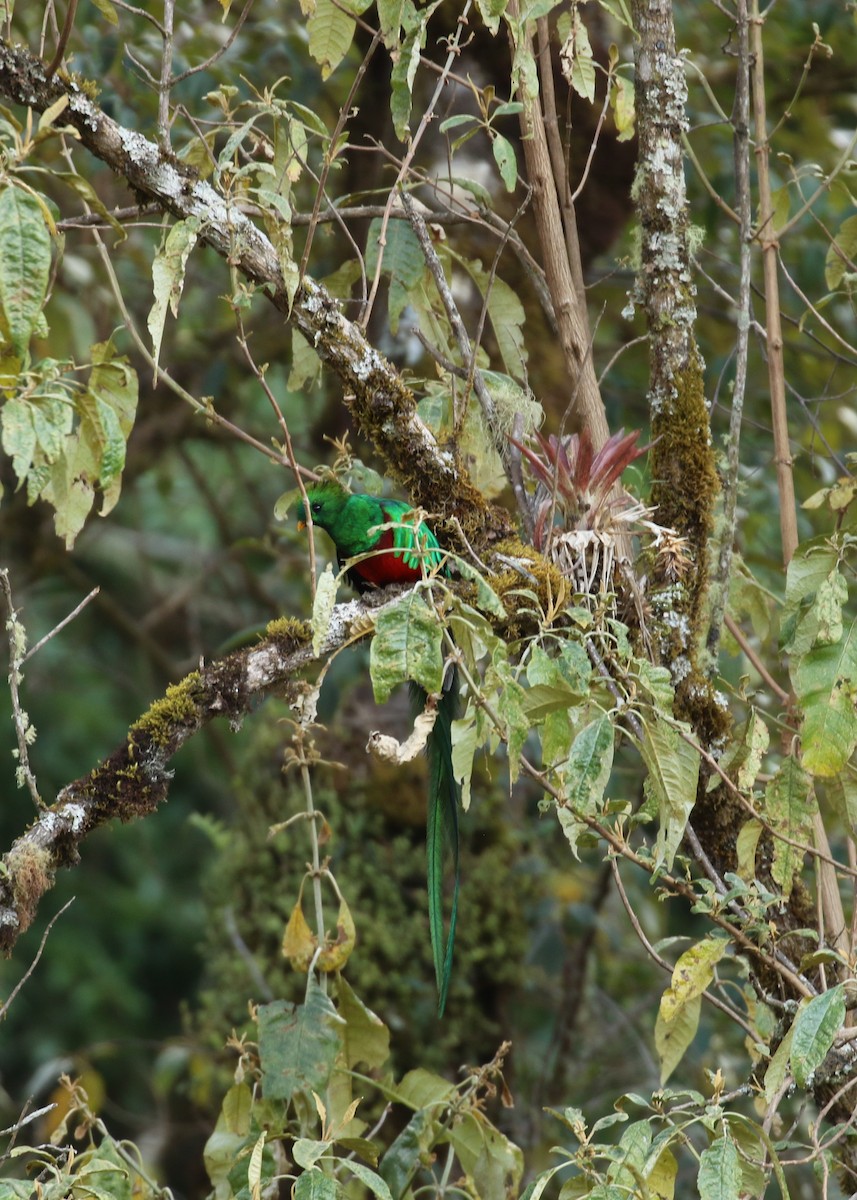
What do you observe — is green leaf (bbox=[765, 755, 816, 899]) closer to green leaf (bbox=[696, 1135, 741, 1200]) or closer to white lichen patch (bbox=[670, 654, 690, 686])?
white lichen patch (bbox=[670, 654, 690, 686])

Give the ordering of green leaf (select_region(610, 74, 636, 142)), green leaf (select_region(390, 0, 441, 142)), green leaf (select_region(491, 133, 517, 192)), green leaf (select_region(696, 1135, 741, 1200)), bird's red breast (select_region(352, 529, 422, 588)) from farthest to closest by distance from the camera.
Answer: bird's red breast (select_region(352, 529, 422, 588)) < green leaf (select_region(610, 74, 636, 142)) < green leaf (select_region(491, 133, 517, 192)) < green leaf (select_region(390, 0, 441, 142)) < green leaf (select_region(696, 1135, 741, 1200))

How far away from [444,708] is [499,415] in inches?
23.0

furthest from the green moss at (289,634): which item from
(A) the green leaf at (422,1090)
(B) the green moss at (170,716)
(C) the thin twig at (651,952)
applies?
(A) the green leaf at (422,1090)

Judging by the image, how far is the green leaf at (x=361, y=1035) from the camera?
2188mm

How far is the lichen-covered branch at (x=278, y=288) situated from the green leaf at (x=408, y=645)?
24.8 inches

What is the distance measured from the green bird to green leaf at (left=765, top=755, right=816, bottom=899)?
0.50 meters

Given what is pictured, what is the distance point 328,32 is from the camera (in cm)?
207

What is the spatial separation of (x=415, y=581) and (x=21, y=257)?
3.92 ft

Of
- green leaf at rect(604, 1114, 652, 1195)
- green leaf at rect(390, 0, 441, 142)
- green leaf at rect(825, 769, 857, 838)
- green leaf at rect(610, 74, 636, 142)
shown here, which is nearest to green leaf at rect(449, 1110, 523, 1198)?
green leaf at rect(604, 1114, 652, 1195)

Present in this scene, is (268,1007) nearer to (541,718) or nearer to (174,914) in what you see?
(541,718)

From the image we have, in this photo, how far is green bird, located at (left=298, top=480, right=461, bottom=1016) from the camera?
7.61 feet

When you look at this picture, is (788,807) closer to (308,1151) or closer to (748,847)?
(748,847)

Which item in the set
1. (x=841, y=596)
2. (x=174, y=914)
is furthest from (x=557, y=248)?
(x=174, y=914)

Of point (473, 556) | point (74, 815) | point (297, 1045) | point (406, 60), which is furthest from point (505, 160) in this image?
point (297, 1045)
